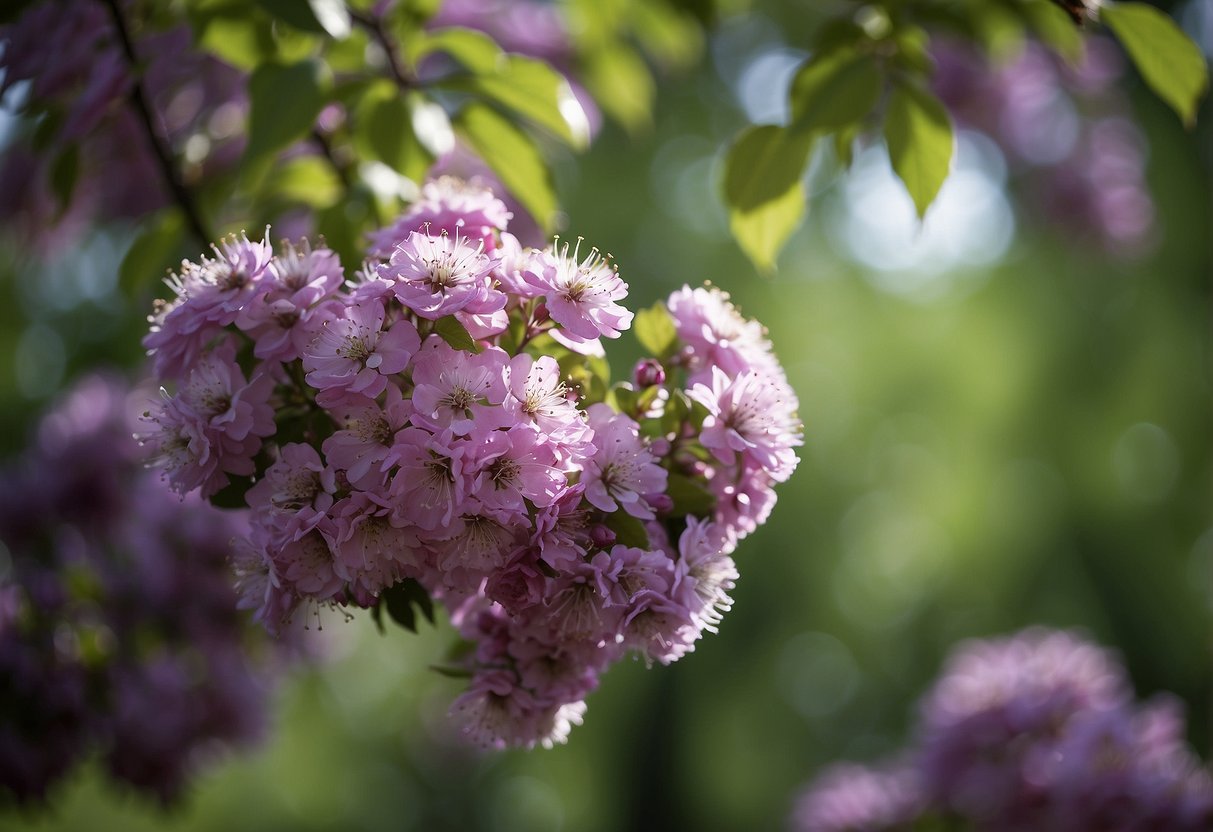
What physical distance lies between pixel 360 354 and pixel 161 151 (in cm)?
99

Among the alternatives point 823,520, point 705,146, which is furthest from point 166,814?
Result: point 705,146

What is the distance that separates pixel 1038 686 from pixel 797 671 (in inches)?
172

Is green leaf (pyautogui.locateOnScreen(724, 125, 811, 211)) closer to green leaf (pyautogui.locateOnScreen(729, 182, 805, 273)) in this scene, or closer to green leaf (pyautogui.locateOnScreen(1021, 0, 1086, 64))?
green leaf (pyautogui.locateOnScreen(729, 182, 805, 273))

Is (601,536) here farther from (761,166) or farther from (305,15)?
(305,15)

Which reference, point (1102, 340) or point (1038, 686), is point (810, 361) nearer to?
point (1102, 340)

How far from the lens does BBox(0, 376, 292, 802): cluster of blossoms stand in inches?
91.8

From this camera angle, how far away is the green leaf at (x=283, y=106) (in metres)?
1.49

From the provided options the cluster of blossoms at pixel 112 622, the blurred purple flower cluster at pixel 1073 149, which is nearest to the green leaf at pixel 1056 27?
the cluster of blossoms at pixel 112 622

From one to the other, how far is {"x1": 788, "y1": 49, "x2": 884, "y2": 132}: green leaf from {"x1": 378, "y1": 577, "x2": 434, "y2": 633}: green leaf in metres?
0.88

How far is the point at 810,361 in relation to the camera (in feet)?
21.0

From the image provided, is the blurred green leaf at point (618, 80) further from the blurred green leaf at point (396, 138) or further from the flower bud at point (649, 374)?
the flower bud at point (649, 374)

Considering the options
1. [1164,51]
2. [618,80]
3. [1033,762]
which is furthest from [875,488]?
[1164,51]

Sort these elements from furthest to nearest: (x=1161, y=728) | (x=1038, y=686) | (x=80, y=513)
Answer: (x=80, y=513) → (x=1038, y=686) → (x=1161, y=728)

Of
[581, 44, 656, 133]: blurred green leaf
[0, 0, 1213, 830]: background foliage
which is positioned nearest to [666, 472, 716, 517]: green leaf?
[581, 44, 656, 133]: blurred green leaf
